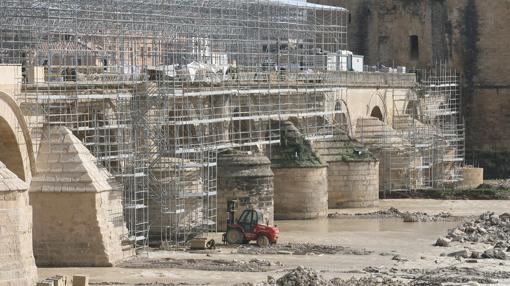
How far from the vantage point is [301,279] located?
2905 cm

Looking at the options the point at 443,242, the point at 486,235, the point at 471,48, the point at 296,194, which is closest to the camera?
the point at 443,242

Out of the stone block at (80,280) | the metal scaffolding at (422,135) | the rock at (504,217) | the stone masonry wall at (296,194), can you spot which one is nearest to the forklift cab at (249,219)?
the stone masonry wall at (296,194)

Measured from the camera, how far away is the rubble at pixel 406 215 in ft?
149

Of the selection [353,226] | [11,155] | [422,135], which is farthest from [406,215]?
[11,155]

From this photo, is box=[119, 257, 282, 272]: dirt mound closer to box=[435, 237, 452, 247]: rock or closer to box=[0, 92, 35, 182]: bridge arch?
box=[0, 92, 35, 182]: bridge arch

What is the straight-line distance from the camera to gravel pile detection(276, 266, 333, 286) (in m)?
29.0

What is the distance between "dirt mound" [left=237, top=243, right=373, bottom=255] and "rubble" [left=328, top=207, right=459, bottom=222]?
7.87m

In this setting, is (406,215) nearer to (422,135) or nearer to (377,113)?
(422,135)

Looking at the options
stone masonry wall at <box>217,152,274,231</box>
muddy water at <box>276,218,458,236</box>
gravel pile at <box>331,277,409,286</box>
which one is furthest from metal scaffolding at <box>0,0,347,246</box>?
gravel pile at <box>331,277,409,286</box>

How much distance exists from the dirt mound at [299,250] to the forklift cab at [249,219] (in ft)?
1.90

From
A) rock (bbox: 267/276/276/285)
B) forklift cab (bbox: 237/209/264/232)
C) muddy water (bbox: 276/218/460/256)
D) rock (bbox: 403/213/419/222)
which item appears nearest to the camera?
rock (bbox: 267/276/276/285)

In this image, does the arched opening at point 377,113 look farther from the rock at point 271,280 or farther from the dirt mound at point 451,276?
the rock at point 271,280

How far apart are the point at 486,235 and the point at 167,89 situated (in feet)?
28.1

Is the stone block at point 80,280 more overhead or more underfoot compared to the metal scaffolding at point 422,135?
more underfoot
